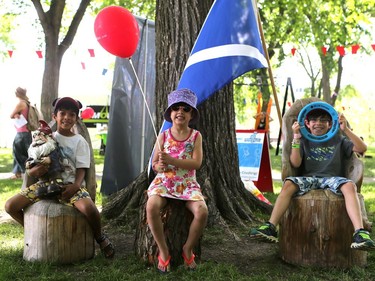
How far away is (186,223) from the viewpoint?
12.1ft

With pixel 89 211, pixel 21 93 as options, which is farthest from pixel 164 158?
pixel 21 93

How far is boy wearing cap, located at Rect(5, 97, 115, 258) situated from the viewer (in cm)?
384

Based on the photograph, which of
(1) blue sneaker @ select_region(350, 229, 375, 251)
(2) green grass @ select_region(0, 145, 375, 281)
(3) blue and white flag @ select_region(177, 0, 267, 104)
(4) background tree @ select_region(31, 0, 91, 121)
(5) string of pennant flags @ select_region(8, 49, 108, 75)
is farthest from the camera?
(5) string of pennant flags @ select_region(8, 49, 108, 75)

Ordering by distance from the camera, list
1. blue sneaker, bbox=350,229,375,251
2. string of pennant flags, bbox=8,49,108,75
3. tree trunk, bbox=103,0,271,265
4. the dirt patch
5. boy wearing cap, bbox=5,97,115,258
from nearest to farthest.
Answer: blue sneaker, bbox=350,229,375,251 < boy wearing cap, bbox=5,97,115,258 < the dirt patch < tree trunk, bbox=103,0,271,265 < string of pennant flags, bbox=8,49,108,75

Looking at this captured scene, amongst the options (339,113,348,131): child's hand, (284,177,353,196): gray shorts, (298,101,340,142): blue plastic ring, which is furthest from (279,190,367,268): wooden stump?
(339,113,348,131): child's hand

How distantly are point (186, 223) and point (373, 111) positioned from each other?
49.9 m

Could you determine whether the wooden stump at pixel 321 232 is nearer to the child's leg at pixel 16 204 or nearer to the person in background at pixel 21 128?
the child's leg at pixel 16 204

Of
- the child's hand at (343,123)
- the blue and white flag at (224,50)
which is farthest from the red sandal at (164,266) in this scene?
the child's hand at (343,123)

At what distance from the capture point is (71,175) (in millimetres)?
4039

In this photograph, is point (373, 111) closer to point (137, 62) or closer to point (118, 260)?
point (137, 62)

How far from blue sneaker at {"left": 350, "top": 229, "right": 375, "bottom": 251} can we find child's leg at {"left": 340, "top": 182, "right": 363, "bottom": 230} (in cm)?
6

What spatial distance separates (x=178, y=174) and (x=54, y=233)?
112 centimetres

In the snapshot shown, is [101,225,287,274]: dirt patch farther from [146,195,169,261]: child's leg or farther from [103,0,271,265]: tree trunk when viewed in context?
[146,195,169,261]: child's leg

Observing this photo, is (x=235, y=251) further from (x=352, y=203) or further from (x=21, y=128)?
(x=21, y=128)
